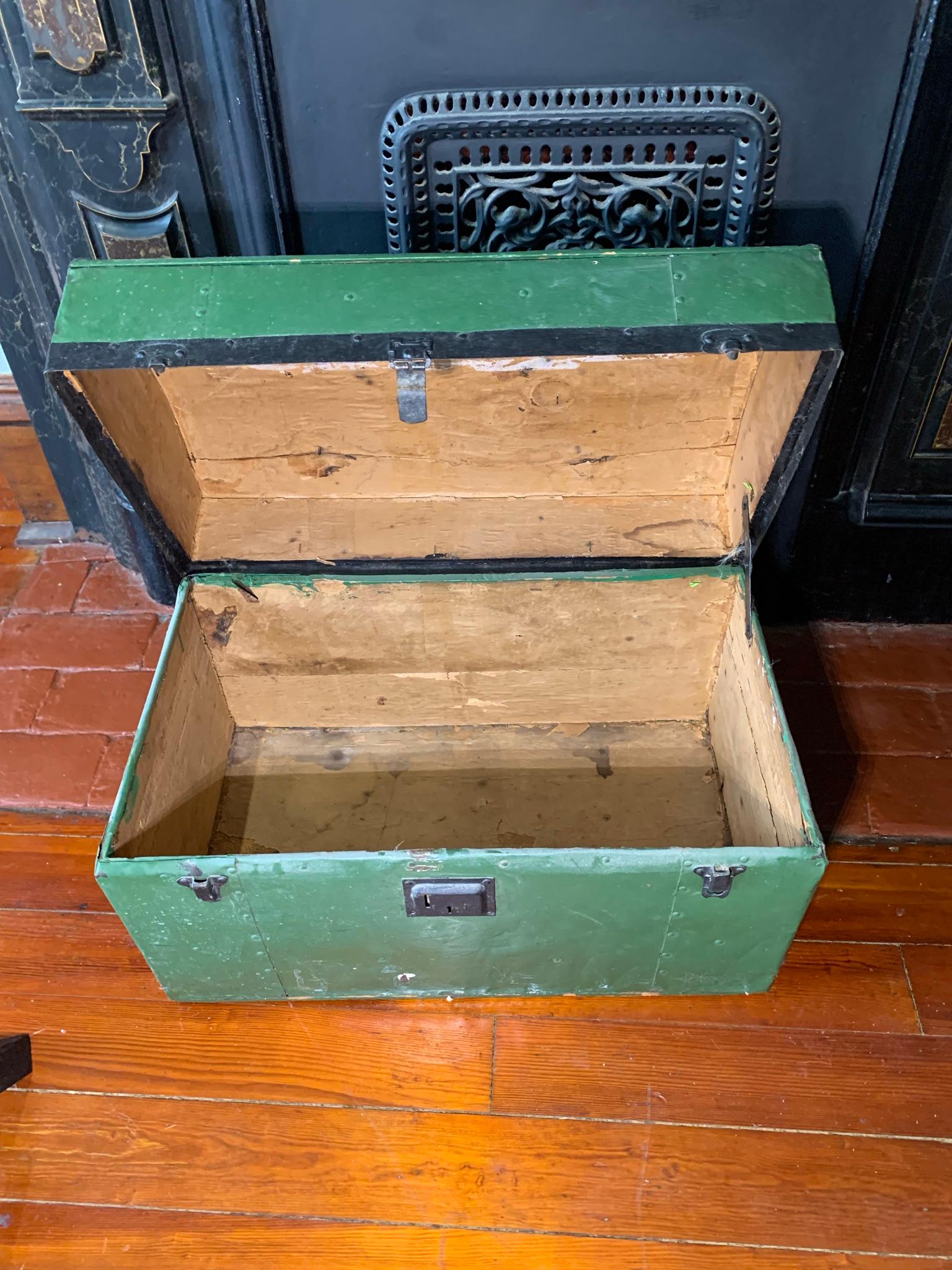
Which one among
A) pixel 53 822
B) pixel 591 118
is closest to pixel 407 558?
pixel 591 118

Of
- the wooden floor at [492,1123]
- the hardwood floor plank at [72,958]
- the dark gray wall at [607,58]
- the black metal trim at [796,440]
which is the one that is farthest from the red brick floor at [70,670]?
the black metal trim at [796,440]

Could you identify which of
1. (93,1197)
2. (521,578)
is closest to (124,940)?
(93,1197)

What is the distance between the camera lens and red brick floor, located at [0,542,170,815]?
6.73 ft

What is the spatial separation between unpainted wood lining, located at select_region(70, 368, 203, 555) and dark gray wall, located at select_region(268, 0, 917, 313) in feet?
1.59

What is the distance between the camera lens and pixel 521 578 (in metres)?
1.81

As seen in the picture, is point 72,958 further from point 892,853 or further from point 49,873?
point 892,853

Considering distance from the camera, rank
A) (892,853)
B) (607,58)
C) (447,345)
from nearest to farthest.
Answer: (447,345), (607,58), (892,853)

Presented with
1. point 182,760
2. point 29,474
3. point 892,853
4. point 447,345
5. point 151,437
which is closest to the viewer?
point 447,345

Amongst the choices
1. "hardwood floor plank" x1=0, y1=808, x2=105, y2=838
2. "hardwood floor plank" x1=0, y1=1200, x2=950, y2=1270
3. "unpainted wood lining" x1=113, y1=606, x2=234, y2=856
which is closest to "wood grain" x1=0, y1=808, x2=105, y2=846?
"hardwood floor plank" x1=0, y1=808, x2=105, y2=838

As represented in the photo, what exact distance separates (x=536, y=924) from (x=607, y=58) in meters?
1.36

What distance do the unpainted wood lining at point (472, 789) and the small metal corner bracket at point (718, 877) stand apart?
424 millimetres

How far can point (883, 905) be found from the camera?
1.81 m

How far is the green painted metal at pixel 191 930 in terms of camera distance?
53.0 inches

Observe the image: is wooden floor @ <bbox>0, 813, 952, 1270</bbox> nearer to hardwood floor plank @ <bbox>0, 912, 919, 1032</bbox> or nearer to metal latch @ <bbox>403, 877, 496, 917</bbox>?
hardwood floor plank @ <bbox>0, 912, 919, 1032</bbox>
